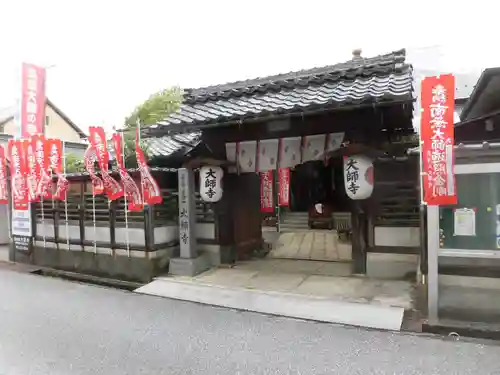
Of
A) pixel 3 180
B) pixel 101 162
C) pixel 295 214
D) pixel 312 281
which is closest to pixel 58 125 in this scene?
pixel 3 180

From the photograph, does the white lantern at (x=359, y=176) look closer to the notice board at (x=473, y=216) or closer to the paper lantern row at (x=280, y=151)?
the paper lantern row at (x=280, y=151)

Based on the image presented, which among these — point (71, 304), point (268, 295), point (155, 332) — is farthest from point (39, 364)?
point (268, 295)

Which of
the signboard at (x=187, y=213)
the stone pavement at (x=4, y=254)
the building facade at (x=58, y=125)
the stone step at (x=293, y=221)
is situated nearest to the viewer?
the signboard at (x=187, y=213)

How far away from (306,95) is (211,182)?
339cm

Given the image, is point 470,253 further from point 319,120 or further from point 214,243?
point 214,243

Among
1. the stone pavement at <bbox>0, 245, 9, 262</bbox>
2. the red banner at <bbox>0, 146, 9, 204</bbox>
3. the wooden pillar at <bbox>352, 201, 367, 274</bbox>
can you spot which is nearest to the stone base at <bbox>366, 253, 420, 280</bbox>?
the wooden pillar at <bbox>352, 201, 367, 274</bbox>

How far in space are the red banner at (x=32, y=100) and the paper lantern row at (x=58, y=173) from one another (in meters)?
1.40

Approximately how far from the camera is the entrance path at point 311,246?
39.6ft

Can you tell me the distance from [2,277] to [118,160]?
234 inches

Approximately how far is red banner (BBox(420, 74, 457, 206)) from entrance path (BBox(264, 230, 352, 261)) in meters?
5.71

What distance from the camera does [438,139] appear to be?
6043 millimetres

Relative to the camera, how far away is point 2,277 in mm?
11266

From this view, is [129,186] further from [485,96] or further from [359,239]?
[485,96]

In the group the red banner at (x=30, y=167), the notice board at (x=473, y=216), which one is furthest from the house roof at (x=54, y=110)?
A: the notice board at (x=473, y=216)
